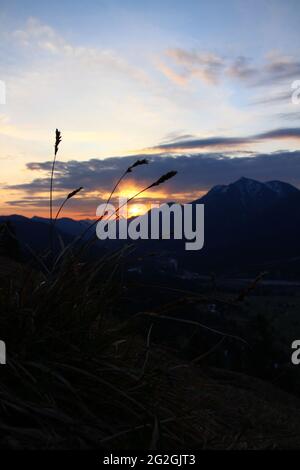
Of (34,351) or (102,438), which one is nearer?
(102,438)

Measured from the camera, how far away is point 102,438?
248 cm

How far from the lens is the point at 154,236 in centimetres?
354

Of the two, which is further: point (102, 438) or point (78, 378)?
point (78, 378)

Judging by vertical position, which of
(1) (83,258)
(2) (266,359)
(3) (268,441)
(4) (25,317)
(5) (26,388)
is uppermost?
(1) (83,258)

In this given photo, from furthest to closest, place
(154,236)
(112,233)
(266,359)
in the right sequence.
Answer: (266,359)
(154,236)
(112,233)

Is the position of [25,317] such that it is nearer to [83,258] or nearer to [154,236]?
[83,258]

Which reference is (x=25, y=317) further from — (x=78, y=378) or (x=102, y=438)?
(x=102, y=438)

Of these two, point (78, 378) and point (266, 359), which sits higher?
point (78, 378)

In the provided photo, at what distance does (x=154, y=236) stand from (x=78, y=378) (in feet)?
3.58

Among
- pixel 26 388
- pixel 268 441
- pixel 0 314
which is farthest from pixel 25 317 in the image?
pixel 268 441
